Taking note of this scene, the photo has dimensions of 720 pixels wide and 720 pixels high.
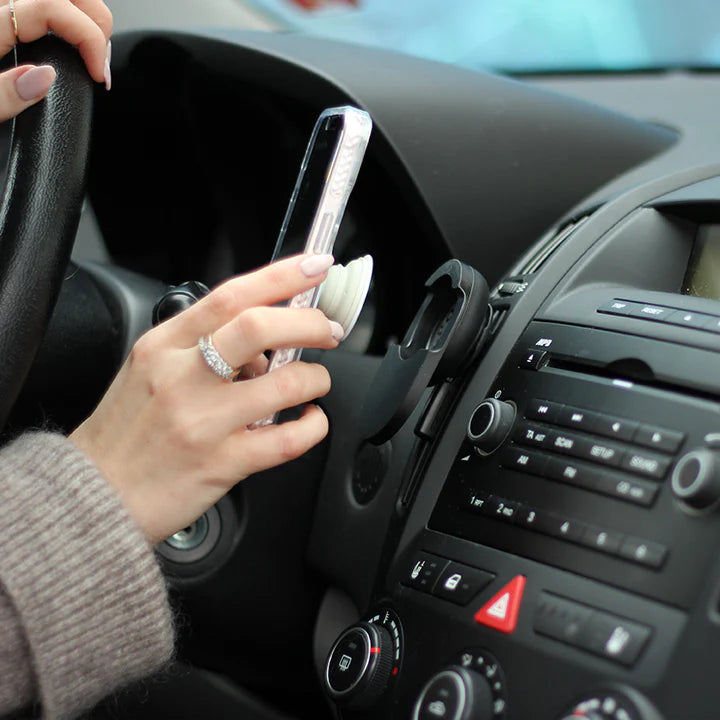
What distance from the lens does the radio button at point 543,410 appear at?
1.92ft

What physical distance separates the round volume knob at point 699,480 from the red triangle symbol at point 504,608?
4.1 inches

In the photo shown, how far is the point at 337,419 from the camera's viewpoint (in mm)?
815

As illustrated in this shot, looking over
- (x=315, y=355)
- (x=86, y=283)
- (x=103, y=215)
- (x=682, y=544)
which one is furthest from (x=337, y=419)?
(x=103, y=215)

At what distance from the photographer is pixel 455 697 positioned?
513 millimetres

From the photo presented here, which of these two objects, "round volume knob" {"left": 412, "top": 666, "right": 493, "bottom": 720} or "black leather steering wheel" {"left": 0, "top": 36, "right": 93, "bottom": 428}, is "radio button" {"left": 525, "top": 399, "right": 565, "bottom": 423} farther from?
"black leather steering wheel" {"left": 0, "top": 36, "right": 93, "bottom": 428}

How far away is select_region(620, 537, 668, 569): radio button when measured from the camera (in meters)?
0.50

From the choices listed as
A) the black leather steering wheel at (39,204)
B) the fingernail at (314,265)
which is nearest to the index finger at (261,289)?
the fingernail at (314,265)

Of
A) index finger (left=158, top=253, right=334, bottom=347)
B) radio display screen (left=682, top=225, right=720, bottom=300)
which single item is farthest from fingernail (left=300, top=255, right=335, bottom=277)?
radio display screen (left=682, top=225, right=720, bottom=300)

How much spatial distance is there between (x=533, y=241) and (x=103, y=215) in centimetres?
55

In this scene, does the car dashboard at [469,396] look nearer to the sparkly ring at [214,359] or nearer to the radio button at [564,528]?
the radio button at [564,528]

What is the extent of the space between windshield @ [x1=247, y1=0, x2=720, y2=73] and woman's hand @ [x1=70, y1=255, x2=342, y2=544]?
0.55 meters

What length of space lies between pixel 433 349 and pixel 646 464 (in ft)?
0.51

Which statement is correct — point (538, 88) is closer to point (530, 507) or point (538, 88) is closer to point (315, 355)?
point (315, 355)

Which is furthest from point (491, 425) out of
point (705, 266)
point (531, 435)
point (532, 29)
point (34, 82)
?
point (532, 29)
